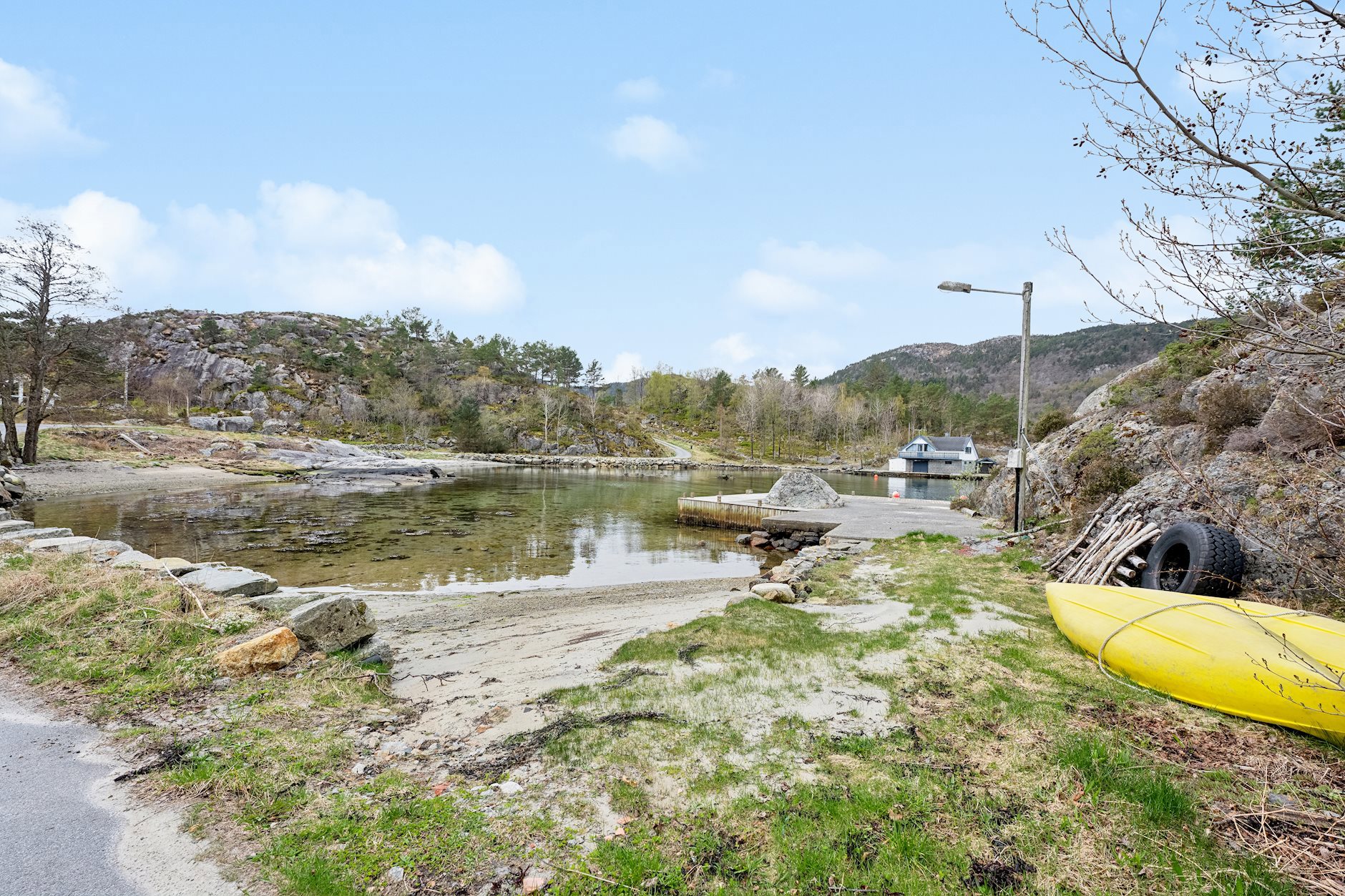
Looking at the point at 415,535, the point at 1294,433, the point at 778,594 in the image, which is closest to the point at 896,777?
the point at 778,594

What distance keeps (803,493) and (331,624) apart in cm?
1859

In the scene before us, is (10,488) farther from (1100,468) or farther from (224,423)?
(224,423)

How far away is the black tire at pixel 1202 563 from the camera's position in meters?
6.67

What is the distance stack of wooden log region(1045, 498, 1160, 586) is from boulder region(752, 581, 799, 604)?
3.99 meters

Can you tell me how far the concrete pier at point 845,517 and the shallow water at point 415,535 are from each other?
1.00m

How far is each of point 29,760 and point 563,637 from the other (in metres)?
4.85

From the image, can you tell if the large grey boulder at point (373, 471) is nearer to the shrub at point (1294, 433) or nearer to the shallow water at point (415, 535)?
the shallow water at point (415, 535)

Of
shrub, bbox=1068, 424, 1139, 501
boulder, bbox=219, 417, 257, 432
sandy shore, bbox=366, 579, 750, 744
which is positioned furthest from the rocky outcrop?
shrub, bbox=1068, 424, 1139, 501

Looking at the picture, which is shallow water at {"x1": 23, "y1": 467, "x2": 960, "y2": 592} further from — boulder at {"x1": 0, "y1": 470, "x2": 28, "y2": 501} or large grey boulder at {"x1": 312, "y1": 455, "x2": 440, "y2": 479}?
large grey boulder at {"x1": 312, "y1": 455, "x2": 440, "y2": 479}

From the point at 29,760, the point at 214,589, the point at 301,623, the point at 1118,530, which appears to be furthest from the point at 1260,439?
the point at 214,589

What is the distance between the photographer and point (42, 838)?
10.5 feet

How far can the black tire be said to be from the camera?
6668 millimetres

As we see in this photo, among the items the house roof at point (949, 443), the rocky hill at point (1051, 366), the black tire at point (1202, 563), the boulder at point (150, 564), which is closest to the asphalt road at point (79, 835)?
the boulder at point (150, 564)

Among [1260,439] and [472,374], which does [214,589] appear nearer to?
[1260,439]
